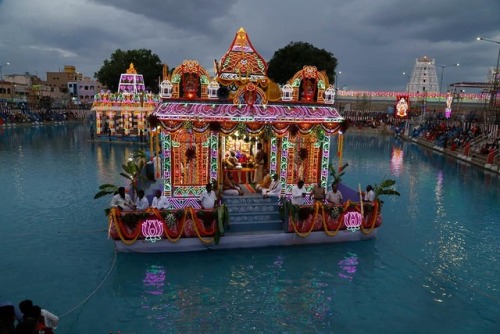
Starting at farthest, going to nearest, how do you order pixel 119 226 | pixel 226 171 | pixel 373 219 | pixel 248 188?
pixel 248 188 → pixel 226 171 → pixel 373 219 → pixel 119 226

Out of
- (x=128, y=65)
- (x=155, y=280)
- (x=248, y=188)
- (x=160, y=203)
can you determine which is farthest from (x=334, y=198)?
(x=128, y=65)

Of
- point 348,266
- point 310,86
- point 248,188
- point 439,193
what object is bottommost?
point 348,266

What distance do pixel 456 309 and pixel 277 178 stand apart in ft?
23.8

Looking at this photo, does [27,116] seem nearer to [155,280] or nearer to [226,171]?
[226,171]

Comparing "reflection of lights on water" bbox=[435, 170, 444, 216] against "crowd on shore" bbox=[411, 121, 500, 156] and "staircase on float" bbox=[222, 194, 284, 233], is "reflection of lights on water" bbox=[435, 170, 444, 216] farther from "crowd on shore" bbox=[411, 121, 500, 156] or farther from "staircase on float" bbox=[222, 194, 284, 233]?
"staircase on float" bbox=[222, 194, 284, 233]

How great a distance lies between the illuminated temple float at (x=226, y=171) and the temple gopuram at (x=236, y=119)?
0.04m

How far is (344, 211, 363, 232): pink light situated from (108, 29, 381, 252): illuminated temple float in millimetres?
38

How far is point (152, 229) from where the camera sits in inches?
464

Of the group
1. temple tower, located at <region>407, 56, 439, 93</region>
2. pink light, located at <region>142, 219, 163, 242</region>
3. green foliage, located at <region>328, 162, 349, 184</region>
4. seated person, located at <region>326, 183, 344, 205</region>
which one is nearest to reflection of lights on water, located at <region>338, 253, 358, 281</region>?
seated person, located at <region>326, 183, 344, 205</region>

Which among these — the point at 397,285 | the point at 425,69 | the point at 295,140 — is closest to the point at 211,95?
the point at 295,140

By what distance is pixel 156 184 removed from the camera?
17.6 metres

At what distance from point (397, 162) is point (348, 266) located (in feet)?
80.3

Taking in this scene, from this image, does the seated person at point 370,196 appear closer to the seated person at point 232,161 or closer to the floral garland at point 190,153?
the seated person at point 232,161

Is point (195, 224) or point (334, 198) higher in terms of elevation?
point (334, 198)
